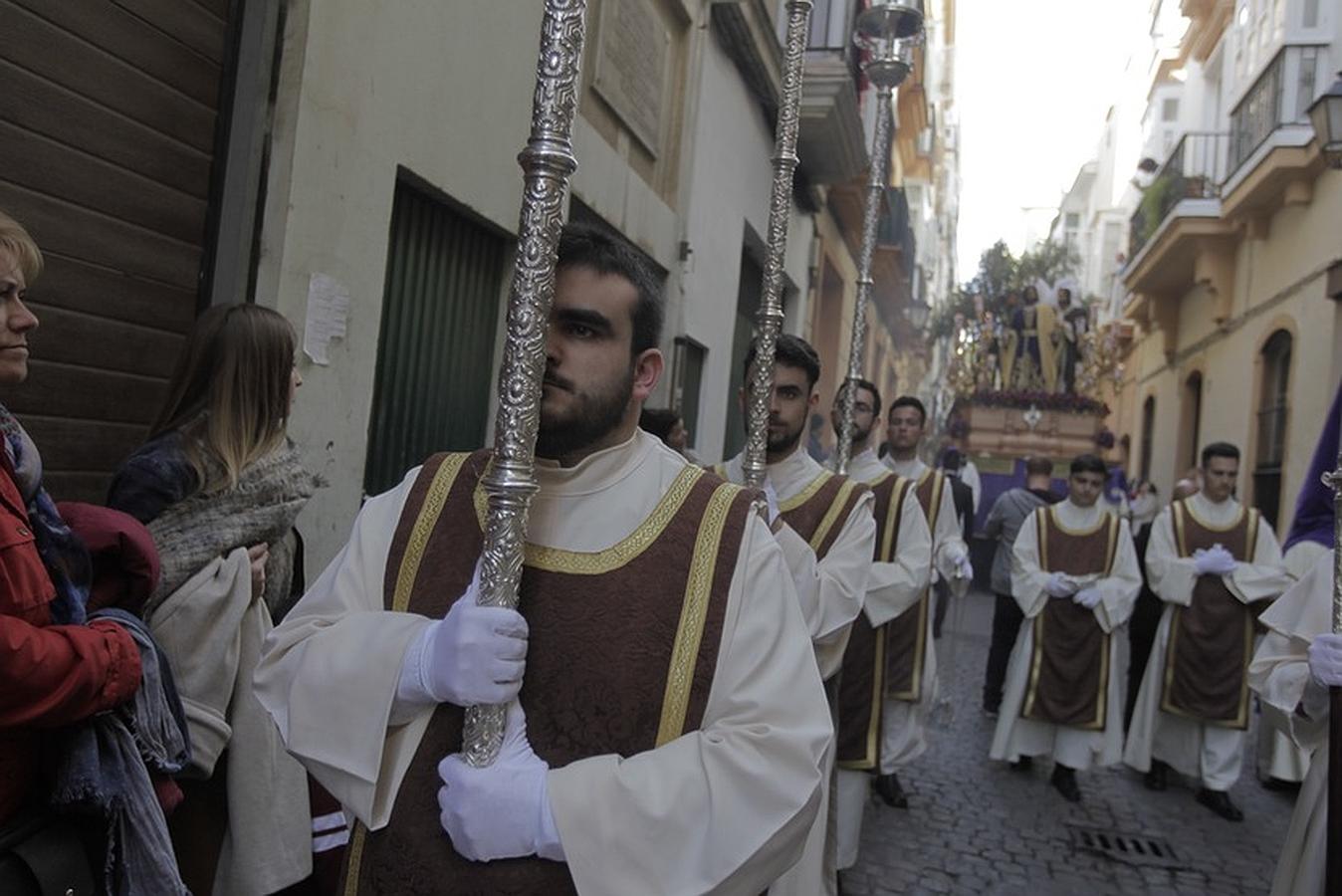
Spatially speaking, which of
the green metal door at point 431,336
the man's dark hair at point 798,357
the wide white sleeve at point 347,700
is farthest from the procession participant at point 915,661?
the wide white sleeve at point 347,700

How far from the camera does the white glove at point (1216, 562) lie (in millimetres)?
6652

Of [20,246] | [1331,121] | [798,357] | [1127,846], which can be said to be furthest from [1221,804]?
[20,246]

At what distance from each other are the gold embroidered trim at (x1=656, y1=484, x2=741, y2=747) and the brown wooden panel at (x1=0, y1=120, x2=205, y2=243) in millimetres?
2244

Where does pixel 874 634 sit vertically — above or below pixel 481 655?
below

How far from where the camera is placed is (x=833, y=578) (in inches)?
145

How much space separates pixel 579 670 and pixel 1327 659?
2202 millimetres

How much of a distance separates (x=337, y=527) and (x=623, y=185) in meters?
4.02

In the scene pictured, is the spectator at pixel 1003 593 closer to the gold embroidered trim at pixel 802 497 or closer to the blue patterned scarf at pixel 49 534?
the gold embroidered trim at pixel 802 497

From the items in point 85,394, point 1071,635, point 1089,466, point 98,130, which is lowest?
point 1071,635

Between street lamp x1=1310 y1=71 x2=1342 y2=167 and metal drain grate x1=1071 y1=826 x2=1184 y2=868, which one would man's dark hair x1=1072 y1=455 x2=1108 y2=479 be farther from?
street lamp x1=1310 y1=71 x2=1342 y2=167

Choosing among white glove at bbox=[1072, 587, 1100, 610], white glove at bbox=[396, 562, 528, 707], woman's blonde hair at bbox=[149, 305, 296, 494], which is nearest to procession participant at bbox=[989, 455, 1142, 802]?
white glove at bbox=[1072, 587, 1100, 610]

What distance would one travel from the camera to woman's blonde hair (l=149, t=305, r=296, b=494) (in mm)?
2705

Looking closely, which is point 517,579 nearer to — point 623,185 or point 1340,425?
point 1340,425

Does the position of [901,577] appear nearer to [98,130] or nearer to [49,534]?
[98,130]
